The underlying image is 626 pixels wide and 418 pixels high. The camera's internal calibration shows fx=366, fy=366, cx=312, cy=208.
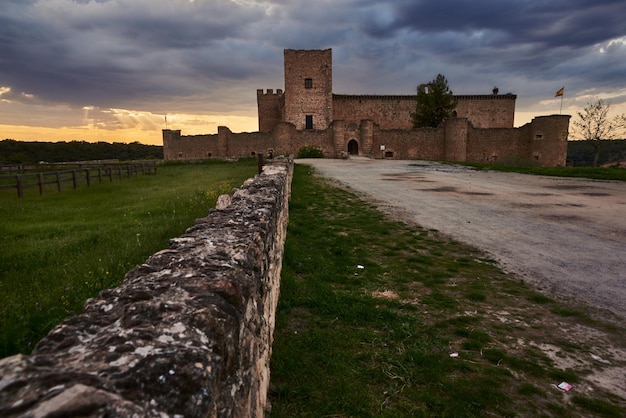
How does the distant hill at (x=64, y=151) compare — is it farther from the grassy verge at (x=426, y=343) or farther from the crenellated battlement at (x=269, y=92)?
the grassy verge at (x=426, y=343)

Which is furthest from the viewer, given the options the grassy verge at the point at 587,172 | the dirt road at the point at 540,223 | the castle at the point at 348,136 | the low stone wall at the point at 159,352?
the castle at the point at 348,136

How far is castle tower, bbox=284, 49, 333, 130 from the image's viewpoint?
144 ft

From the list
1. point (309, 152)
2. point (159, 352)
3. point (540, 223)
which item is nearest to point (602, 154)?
point (309, 152)

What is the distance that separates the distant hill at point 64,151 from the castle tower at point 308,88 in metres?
39.4

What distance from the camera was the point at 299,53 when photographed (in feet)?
144

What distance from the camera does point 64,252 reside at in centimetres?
584

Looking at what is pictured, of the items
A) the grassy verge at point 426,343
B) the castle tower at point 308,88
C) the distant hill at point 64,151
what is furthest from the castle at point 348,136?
the distant hill at point 64,151

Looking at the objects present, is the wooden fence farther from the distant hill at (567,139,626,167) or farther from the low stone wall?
the distant hill at (567,139,626,167)

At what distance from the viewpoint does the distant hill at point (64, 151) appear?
62.6m

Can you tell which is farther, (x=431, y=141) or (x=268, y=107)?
(x=268, y=107)

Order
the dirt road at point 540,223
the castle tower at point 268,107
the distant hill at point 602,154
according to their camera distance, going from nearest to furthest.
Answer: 1. the dirt road at point 540,223
2. the castle tower at point 268,107
3. the distant hill at point 602,154

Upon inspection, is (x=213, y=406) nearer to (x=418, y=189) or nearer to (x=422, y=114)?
(x=418, y=189)

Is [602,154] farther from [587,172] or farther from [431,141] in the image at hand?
[587,172]

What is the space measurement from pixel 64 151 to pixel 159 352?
286ft
